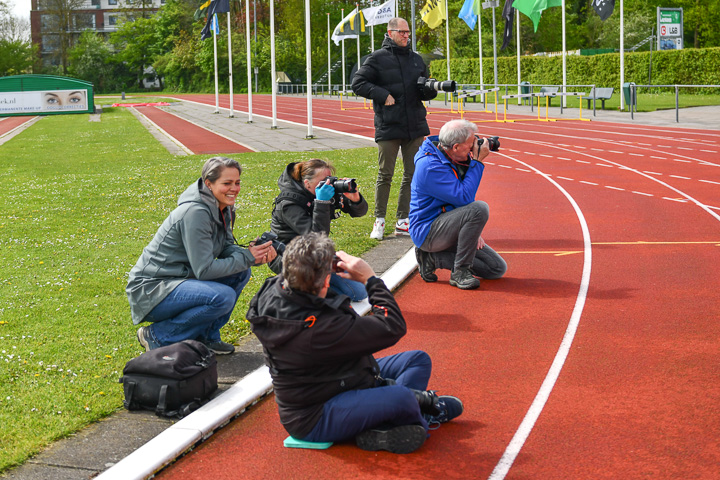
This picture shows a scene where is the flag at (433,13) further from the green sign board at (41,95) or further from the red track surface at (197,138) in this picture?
the green sign board at (41,95)

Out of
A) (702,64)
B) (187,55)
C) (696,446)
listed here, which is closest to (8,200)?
(696,446)

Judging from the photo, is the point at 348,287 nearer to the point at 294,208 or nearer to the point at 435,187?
the point at 294,208

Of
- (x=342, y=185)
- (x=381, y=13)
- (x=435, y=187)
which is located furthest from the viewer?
(x=381, y=13)

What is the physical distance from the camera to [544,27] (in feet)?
224

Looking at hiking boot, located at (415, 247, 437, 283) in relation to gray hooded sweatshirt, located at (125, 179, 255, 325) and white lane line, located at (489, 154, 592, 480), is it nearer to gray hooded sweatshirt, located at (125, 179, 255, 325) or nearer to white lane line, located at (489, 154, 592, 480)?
white lane line, located at (489, 154, 592, 480)

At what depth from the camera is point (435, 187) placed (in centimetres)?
792

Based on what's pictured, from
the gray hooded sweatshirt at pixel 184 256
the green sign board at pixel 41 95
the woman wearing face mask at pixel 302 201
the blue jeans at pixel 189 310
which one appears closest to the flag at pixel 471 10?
the green sign board at pixel 41 95

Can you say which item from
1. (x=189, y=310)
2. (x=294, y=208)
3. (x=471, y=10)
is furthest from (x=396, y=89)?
(x=471, y=10)

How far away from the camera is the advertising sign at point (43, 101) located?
47.5 m

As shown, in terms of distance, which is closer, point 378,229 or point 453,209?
point 453,209

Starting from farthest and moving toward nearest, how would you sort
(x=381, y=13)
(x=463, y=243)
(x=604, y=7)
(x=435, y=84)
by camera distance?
1. (x=381, y=13)
2. (x=604, y=7)
3. (x=435, y=84)
4. (x=463, y=243)

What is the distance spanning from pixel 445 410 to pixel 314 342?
1.00 meters

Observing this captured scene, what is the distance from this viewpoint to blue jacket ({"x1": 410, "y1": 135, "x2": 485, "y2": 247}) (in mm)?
7871

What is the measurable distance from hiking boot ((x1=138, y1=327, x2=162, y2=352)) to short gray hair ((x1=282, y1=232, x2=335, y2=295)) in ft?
6.43
